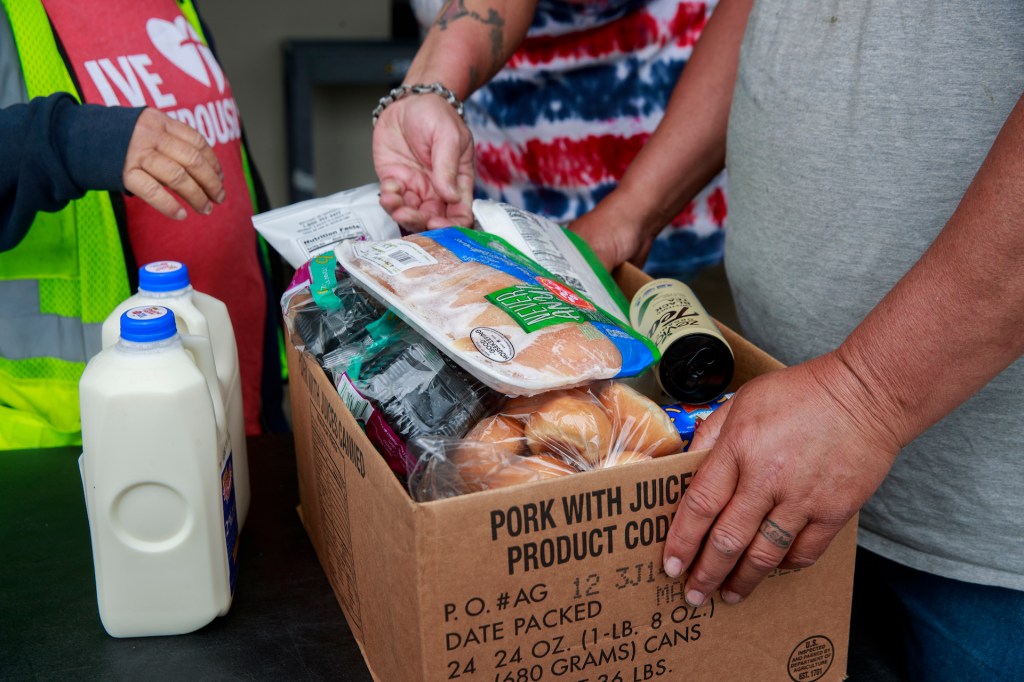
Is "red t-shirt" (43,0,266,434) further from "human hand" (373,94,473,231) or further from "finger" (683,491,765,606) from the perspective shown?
"finger" (683,491,765,606)

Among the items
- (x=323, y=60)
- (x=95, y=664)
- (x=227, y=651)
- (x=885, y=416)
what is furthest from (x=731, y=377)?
(x=323, y=60)

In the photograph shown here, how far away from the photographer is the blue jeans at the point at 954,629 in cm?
94

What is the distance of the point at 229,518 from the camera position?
89 cm

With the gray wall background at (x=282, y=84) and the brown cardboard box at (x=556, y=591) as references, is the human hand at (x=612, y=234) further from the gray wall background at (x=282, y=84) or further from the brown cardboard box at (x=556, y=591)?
the gray wall background at (x=282, y=84)

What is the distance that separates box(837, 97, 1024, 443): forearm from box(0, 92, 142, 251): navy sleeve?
875 mm

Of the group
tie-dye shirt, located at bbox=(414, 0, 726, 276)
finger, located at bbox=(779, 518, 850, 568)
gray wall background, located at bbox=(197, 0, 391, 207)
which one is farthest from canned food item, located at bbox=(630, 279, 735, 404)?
gray wall background, located at bbox=(197, 0, 391, 207)

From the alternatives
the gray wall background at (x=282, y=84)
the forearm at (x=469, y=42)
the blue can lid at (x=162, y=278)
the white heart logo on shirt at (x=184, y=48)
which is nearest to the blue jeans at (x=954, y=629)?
the blue can lid at (x=162, y=278)

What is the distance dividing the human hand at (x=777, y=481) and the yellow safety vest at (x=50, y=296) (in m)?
0.91

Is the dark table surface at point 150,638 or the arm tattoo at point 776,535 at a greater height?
the arm tattoo at point 776,535

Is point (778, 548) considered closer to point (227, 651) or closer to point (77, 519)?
point (227, 651)

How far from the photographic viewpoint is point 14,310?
1233 mm

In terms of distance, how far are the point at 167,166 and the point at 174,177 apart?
0.02 metres

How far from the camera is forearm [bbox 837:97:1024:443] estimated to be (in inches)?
27.3

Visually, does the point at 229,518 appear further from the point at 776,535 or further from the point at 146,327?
the point at 776,535
